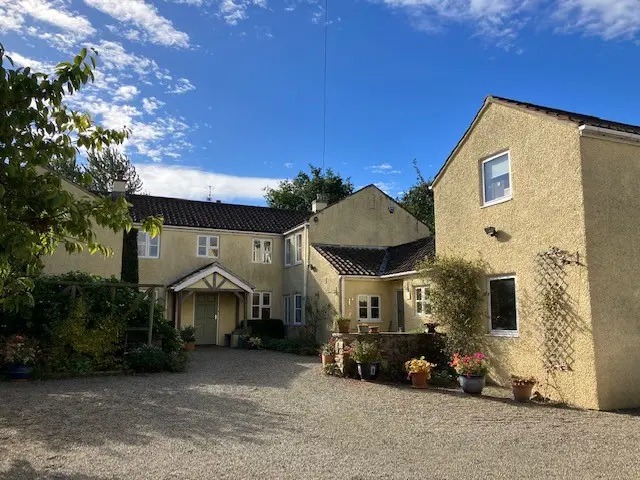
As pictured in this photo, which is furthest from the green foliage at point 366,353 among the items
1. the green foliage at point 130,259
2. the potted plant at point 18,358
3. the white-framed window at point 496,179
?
the green foliage at point 130,259

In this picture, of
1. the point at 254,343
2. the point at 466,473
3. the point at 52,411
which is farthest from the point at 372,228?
the point at 466,473

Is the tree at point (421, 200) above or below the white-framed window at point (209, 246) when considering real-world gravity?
above

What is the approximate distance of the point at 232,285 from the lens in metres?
25.4

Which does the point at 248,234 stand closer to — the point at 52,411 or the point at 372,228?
the point at 372,228

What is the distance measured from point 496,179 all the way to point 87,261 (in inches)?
730

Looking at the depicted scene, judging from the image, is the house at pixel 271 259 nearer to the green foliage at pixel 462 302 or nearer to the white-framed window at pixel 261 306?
the white-framed window at pixel 261 306

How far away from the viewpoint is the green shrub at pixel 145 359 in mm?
14859

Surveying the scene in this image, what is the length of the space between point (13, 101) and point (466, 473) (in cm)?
613

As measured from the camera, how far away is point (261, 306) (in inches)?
1089

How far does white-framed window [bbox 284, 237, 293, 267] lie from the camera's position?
27.5m

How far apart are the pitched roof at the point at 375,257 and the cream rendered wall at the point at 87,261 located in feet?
31.0

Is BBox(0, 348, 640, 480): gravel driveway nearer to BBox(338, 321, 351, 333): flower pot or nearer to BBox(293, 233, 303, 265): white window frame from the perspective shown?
BBox(338, 321, 351, 333): flower pot

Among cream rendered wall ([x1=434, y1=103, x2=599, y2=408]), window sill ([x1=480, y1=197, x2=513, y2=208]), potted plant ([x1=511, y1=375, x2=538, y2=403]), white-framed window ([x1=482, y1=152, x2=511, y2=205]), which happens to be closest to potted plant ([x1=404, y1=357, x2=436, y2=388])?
cream rendered wall ([x1=434, y1=103, x2=599, y2=408])

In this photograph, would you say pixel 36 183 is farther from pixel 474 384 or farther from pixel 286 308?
pixel 286 308
